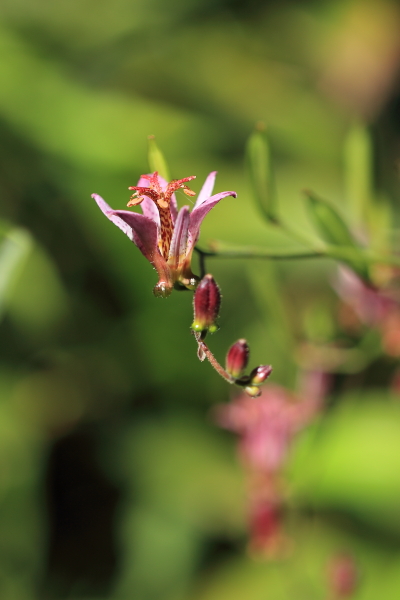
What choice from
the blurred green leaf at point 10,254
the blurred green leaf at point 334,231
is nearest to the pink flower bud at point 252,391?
the blurred green leaf at point 334,231

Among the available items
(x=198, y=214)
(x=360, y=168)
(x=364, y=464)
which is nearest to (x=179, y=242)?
(x=198, y=214)

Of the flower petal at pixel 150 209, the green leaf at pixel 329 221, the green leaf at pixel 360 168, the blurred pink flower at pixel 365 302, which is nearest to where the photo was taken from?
the flower petal at pixel 150 209

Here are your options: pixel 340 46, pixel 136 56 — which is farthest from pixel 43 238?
pixel 340 46

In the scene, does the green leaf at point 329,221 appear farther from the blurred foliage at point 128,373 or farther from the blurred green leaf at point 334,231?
the blurred foliage at point 128,373

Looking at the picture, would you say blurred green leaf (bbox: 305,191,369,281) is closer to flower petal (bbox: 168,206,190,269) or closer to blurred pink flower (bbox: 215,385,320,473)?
flower petal (bbox: 168,206,190,269)

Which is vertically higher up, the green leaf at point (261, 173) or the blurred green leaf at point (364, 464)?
the green leaf at point (261, 173)

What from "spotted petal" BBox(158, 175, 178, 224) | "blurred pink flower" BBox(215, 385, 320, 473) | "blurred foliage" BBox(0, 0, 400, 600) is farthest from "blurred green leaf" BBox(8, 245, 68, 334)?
"spotted petal" BBox(158, 175, 178, 224)
